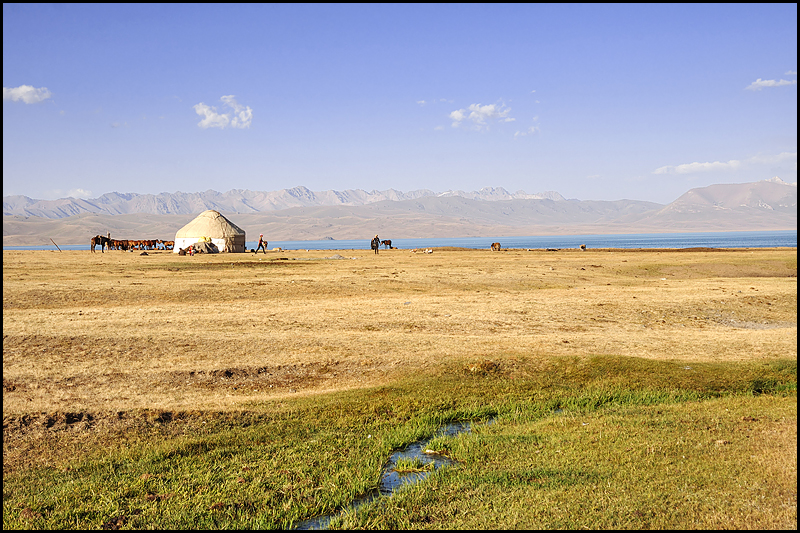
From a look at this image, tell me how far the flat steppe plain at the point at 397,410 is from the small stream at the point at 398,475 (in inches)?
6.9

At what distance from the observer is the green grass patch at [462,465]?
6.82m

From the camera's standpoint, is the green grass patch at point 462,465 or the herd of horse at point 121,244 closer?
the green grass patch at point 462,465

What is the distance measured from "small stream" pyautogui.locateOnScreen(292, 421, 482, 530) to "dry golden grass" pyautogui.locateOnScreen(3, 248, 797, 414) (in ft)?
13.1

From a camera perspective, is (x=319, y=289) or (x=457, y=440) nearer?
(x=457, y=440)

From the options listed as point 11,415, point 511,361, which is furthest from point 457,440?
point 11,415

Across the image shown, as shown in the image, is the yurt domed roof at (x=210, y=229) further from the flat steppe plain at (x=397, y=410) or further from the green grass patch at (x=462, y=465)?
the green grass patch at (x=462, y=465)

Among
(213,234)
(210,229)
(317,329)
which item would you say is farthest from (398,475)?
(210,229)

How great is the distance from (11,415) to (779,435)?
1257 centimetres

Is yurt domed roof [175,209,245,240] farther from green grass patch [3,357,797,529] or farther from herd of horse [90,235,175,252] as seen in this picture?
green grass patch [3,357,797,529]

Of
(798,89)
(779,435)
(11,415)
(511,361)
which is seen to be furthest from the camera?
(511,361)

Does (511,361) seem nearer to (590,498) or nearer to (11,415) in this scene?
(590,498)

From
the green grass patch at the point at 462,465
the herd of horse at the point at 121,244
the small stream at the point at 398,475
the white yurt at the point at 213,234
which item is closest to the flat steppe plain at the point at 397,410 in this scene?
the green grass patch at the point at 462,465

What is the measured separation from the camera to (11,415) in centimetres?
1116

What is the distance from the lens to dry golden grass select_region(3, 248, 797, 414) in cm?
1445
